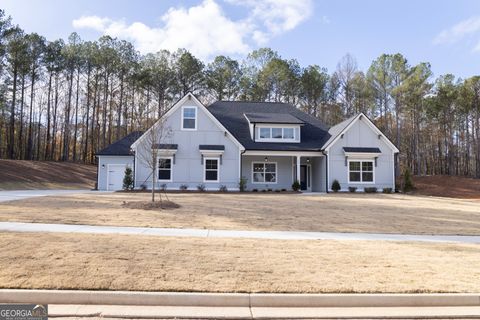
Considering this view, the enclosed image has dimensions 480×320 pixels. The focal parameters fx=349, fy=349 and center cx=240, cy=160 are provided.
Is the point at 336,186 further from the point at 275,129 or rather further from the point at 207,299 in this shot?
the point at 207,299

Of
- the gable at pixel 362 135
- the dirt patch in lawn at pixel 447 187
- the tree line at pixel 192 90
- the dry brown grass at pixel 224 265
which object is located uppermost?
the tree line at pixel 192 90

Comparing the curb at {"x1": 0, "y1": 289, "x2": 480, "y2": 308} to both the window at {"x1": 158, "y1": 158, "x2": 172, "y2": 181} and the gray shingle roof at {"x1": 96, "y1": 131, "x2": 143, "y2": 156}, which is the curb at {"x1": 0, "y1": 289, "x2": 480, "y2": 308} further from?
the gray shingle roof at {"x1": 96, "y1": 131, "x2": 143, "y2": 156}

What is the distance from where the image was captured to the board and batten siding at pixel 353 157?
26156mm

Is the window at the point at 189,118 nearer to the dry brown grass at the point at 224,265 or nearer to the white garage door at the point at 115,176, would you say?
the white garage door at the point at 115,176

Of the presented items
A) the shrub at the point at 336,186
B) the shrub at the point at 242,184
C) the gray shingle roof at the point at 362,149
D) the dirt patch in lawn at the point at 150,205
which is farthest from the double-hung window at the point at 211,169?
the dirt patch in lawn at the point at 150,205

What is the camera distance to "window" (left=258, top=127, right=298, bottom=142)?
89.8 ft

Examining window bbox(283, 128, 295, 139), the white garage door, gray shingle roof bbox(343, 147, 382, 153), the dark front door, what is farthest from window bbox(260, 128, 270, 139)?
the white garage door

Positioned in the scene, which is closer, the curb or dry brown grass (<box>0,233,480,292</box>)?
the curb

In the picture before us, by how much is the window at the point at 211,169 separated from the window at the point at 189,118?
2.67m

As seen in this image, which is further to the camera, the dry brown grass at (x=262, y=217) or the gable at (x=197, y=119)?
the gable at (x=197, y=119)

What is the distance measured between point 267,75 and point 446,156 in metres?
30.2

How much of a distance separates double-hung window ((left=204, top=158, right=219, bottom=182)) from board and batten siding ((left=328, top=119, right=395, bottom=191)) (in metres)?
8.48

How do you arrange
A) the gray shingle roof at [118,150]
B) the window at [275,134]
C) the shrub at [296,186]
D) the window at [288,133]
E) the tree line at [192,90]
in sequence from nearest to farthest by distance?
the shrub at [296,186] → the gray shingle roof at [118,150] → the window at [275,134] → the window at [288,133] → the tree line at [192,90]

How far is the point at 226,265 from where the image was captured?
625 cm
